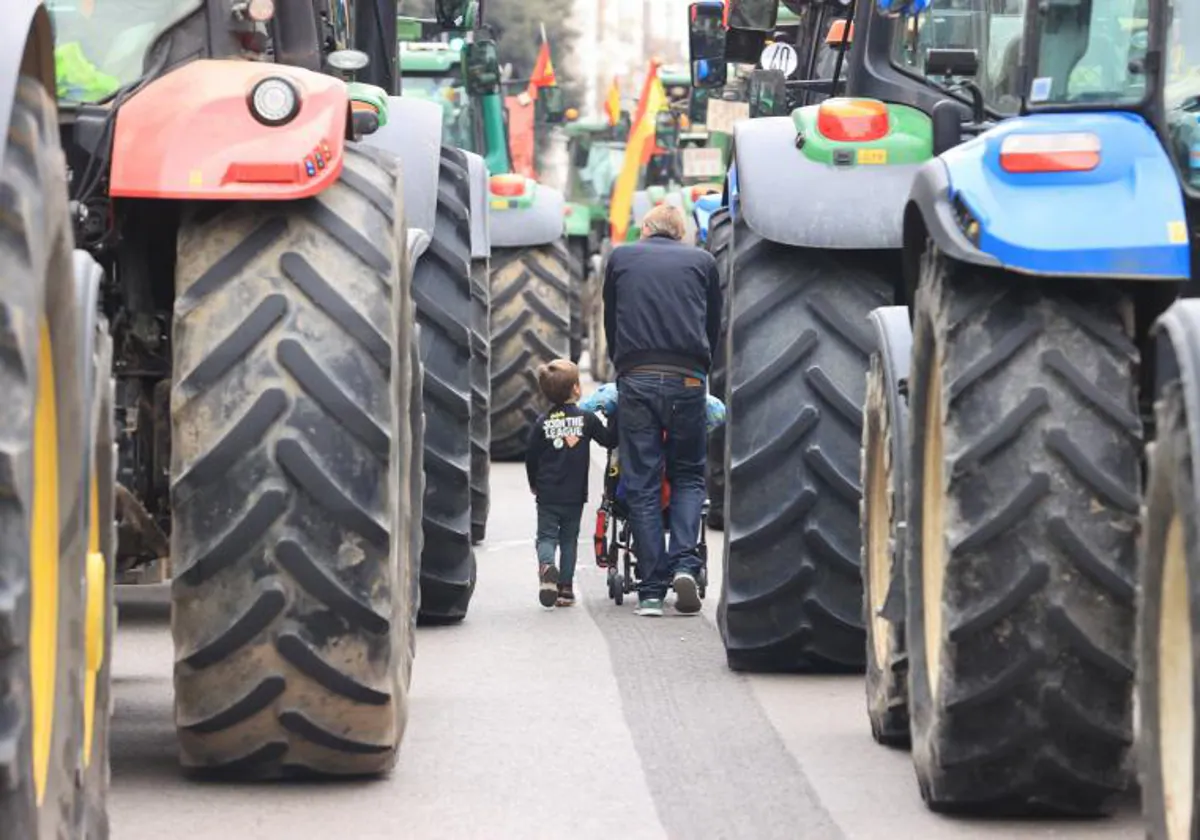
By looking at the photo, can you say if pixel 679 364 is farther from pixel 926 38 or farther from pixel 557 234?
pixel 557 234

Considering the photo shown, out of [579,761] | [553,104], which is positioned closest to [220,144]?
[579,761]

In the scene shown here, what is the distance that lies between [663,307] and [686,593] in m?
1.22

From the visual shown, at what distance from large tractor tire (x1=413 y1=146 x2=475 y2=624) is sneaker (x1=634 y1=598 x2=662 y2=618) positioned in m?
1.20

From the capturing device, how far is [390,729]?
7566mm

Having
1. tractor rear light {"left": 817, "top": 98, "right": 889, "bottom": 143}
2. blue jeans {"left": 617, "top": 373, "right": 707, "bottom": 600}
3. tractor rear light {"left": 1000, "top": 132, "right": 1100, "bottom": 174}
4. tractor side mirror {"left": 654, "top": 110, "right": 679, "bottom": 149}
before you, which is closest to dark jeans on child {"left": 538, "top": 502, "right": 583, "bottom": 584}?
blue jeans {"left": 617, "top": 373, "right": 707, "bottom": 600}

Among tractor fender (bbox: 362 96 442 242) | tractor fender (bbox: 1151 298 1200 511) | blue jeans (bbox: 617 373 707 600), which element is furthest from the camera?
blue jeans (bbox: 617 373 707 600)

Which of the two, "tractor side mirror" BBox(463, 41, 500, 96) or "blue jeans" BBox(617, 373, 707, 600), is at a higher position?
"tractor side mirror" BBox(463, 41, 500, 96)

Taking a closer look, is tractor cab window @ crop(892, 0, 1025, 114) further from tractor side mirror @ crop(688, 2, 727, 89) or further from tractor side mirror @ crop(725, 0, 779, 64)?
tractor side mirror @ crop(688, 2, 727, 89)

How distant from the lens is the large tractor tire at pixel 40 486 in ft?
14.2

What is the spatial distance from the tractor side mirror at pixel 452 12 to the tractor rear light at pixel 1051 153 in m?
5.74

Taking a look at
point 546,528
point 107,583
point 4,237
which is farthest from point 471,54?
point 4,237

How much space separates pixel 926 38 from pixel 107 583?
17.8 ft

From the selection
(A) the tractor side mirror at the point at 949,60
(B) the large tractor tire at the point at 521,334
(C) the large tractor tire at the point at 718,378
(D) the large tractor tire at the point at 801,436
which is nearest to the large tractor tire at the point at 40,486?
(A) the tractor side mirror at the point at 949,60

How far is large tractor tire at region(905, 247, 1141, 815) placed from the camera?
6848 mm
